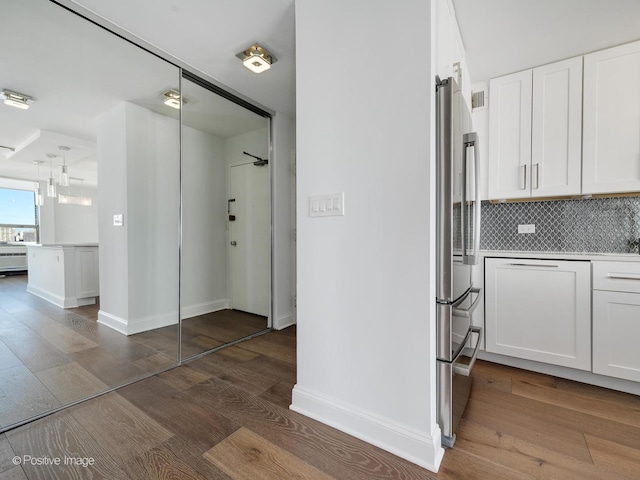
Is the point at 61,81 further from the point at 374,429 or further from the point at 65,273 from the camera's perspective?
the point at 374,429

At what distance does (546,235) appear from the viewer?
244 cm

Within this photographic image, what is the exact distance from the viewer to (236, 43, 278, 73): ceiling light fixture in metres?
2.08

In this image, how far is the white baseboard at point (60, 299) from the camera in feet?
5.93

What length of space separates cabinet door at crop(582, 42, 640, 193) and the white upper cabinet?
0.06 m

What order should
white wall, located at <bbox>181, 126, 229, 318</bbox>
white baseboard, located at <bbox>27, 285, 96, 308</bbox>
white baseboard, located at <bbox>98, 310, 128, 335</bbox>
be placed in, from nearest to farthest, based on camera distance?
1. white baseboard, located at <bbox>27, 285, 96, 308</bbox>
2. white baseboard, located at <bbox>98, 310, 128, 335</bbox>
3. white wall, located at <bbox>181, 126, 229, 318</bbox>

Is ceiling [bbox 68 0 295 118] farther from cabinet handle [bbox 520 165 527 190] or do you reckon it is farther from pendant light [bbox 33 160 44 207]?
cabinet handle [bbox 520 165 527 190]

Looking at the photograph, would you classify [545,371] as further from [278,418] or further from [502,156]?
[278,418]

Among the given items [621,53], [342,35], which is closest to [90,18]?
[342,35]

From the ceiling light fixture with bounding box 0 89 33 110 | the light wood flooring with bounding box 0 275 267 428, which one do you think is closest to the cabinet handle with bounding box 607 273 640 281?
the light wood flooring with bounding box 0 275 267 428

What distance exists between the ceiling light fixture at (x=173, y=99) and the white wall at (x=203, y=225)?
26 centimetres

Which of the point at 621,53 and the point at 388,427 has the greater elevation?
the point at 621,53

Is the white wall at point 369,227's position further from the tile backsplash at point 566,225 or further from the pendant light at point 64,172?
the tile backsplash at point 566,225

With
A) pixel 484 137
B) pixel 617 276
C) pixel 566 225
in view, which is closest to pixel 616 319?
pixel 617 276

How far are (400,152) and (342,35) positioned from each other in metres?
0.75
